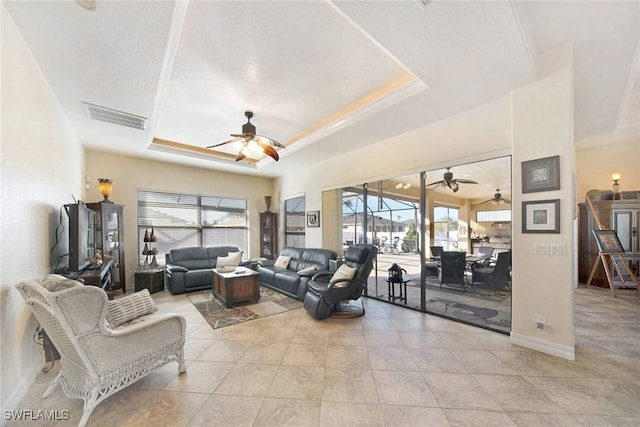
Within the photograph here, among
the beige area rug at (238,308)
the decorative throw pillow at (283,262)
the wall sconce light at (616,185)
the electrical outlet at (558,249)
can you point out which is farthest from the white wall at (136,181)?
the wall sconce light at (616,185)

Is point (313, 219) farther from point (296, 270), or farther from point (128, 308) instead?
point (128, 308)

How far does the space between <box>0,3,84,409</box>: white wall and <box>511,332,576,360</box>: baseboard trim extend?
454cm

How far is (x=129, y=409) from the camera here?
187cm

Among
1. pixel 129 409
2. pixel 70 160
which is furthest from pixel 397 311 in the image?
pixel 70 160

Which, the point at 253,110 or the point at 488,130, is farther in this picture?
the point at 253,110

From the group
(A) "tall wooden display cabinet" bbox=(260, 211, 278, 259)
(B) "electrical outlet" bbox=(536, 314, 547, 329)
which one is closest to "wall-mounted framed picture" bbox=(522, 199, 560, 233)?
(B) "electrical outlet" bbox=(536, 314, 547, 329)

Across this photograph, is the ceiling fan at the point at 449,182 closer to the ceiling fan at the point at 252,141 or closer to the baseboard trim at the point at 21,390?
the ceiling fan at the point at 252,141

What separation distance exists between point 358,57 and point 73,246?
3.66m

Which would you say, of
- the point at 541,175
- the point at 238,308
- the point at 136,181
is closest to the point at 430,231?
the point at 541,175

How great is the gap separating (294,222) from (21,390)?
17.9 ft

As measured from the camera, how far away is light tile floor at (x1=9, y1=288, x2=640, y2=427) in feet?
5.87

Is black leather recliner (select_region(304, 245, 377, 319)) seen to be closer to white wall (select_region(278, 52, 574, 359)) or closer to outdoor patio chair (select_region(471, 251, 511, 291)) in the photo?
white wall (select_region(278, 52, 574, 359))

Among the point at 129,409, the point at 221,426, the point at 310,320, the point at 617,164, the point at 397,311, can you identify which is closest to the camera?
the point at 221,426

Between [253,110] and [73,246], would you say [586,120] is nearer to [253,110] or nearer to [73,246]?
[253,110]
